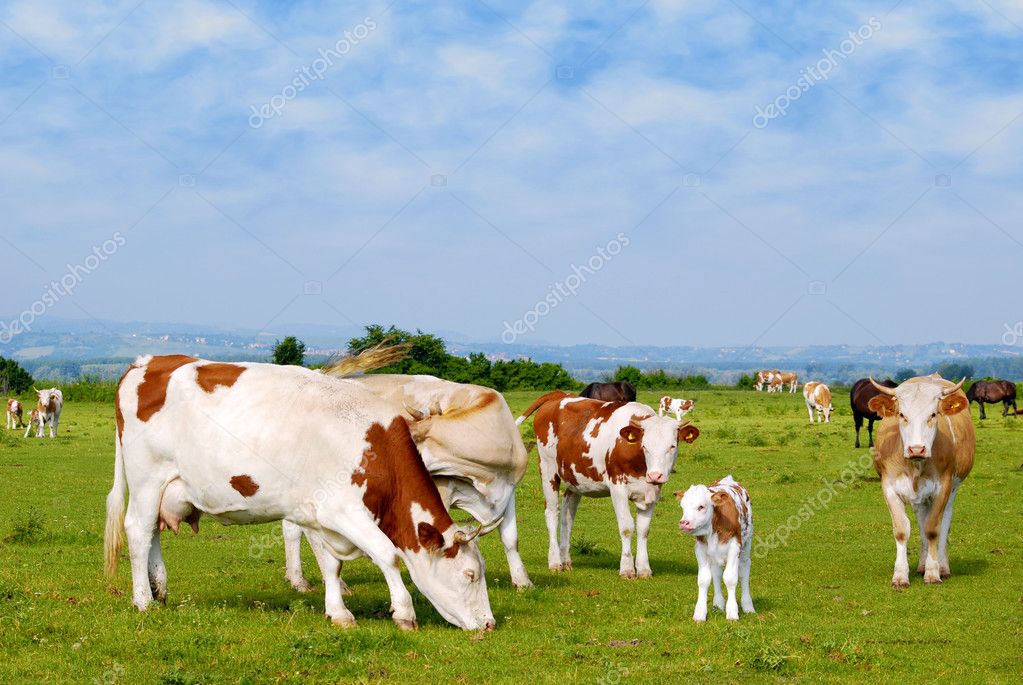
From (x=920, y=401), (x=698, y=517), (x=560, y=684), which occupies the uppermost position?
(x=920, y=401)

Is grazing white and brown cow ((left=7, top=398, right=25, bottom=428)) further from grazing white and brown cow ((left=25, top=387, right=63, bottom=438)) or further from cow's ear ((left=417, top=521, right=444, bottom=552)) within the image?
cow's ear ((left=417, top=521, right=444, bottom=552))

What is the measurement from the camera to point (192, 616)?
9430 mm

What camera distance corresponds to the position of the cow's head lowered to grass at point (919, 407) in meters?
12.6

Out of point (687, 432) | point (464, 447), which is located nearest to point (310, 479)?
point (464, 447)

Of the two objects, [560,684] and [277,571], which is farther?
[277,571]

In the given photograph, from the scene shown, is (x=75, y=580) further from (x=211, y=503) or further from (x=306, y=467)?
(x=306, y=467)

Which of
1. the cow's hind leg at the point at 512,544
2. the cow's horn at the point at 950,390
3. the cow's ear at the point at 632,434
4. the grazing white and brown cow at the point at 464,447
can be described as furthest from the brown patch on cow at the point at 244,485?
the cow's horn at the point at 950,390

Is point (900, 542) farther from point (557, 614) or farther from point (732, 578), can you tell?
point (557, 614)

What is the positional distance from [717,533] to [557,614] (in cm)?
190

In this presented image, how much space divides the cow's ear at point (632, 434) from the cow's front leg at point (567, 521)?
1.86 metres

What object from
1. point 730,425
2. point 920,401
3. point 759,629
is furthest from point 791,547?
point 730,425

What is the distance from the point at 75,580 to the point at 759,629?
25.2 ft

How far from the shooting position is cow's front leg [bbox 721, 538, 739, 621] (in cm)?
1008

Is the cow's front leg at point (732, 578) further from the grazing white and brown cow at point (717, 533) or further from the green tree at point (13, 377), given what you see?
the green tree at point (13, 377)
